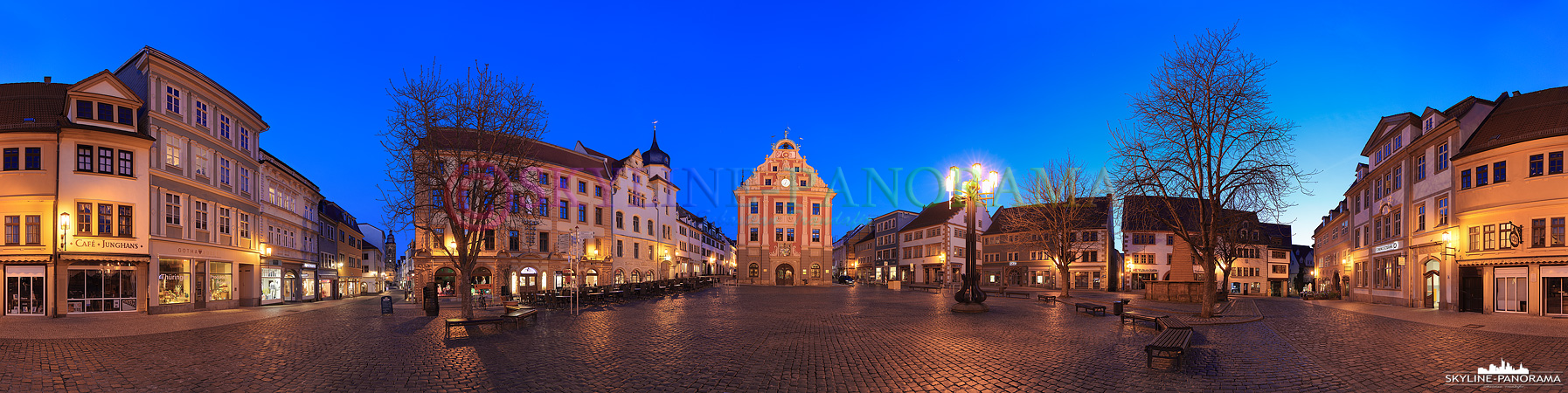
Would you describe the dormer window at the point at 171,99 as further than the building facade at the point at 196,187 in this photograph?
Yes

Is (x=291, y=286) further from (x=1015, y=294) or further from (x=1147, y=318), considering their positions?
(x=1147, y=318)

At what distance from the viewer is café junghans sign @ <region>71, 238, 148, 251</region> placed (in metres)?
26.4

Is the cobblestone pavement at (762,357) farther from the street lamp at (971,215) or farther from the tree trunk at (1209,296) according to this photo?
the street lamp at (971,215)

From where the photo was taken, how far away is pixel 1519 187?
25.7 metres

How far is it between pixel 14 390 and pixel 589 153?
55221 millimetres

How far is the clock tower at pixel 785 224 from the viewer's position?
71.4 m

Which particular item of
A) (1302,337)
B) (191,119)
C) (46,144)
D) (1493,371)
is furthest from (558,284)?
(1493,371)

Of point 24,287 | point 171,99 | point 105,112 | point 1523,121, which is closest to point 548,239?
point 171,99

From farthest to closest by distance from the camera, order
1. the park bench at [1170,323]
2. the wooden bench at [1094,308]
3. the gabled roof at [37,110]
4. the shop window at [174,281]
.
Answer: the shop window at [174,281] → the gabled roof at [37,110] → the wooden bench at [1094,308] → the park bench at [1170,323]

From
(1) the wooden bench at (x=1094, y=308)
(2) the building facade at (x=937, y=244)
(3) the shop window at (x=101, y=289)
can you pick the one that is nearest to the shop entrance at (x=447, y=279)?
(3) the shop window at (x=101, y=289)

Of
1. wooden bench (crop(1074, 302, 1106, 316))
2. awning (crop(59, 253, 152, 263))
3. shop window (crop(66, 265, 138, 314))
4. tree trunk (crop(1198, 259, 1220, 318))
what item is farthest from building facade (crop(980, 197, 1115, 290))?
shop window (crop(66, 265, 138, 314))

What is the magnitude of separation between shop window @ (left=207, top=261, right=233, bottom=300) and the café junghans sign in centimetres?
446

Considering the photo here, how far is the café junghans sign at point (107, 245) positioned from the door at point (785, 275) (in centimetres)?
5058

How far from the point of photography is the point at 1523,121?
26.3 m
